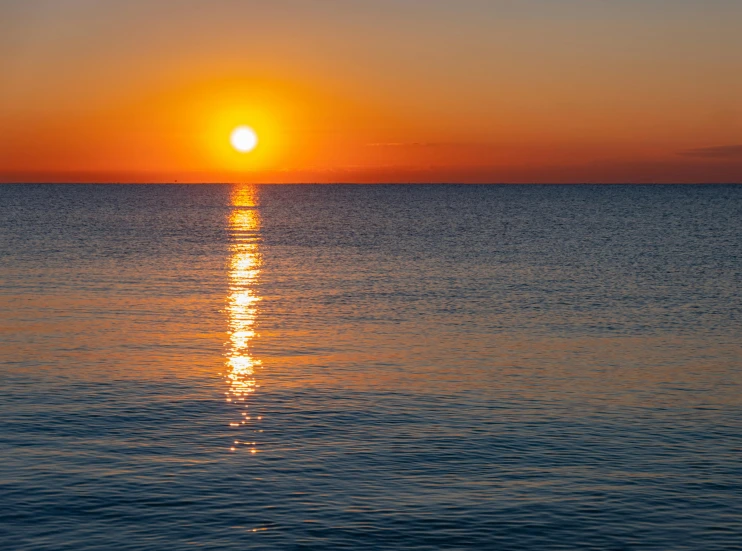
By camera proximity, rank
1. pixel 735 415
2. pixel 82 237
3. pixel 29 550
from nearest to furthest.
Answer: pixel 29 550 < pixel 735 415 < pixel 82 237

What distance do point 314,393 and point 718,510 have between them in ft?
50.2

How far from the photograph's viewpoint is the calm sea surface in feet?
73.6

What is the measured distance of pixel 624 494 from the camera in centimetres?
2430

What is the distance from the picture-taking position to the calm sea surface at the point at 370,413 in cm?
2242

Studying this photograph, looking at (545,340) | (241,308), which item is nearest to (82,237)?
(241,308)

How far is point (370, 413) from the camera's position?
104 ft

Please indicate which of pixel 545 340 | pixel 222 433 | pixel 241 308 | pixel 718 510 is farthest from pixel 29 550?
pixel 241 308

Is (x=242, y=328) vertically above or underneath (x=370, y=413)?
above

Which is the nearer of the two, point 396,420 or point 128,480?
point 128,480

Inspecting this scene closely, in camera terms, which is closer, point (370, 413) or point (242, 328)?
point (370, 413)

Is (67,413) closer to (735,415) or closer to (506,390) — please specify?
(506,390)

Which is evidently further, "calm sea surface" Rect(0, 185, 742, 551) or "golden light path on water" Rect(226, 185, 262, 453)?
"golden light path on water" Rect(226, 185, 262, 453)

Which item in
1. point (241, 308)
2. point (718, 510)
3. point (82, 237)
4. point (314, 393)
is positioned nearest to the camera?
point (718, 510)

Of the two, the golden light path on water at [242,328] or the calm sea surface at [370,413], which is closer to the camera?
the calm sea surface at [370,413]
